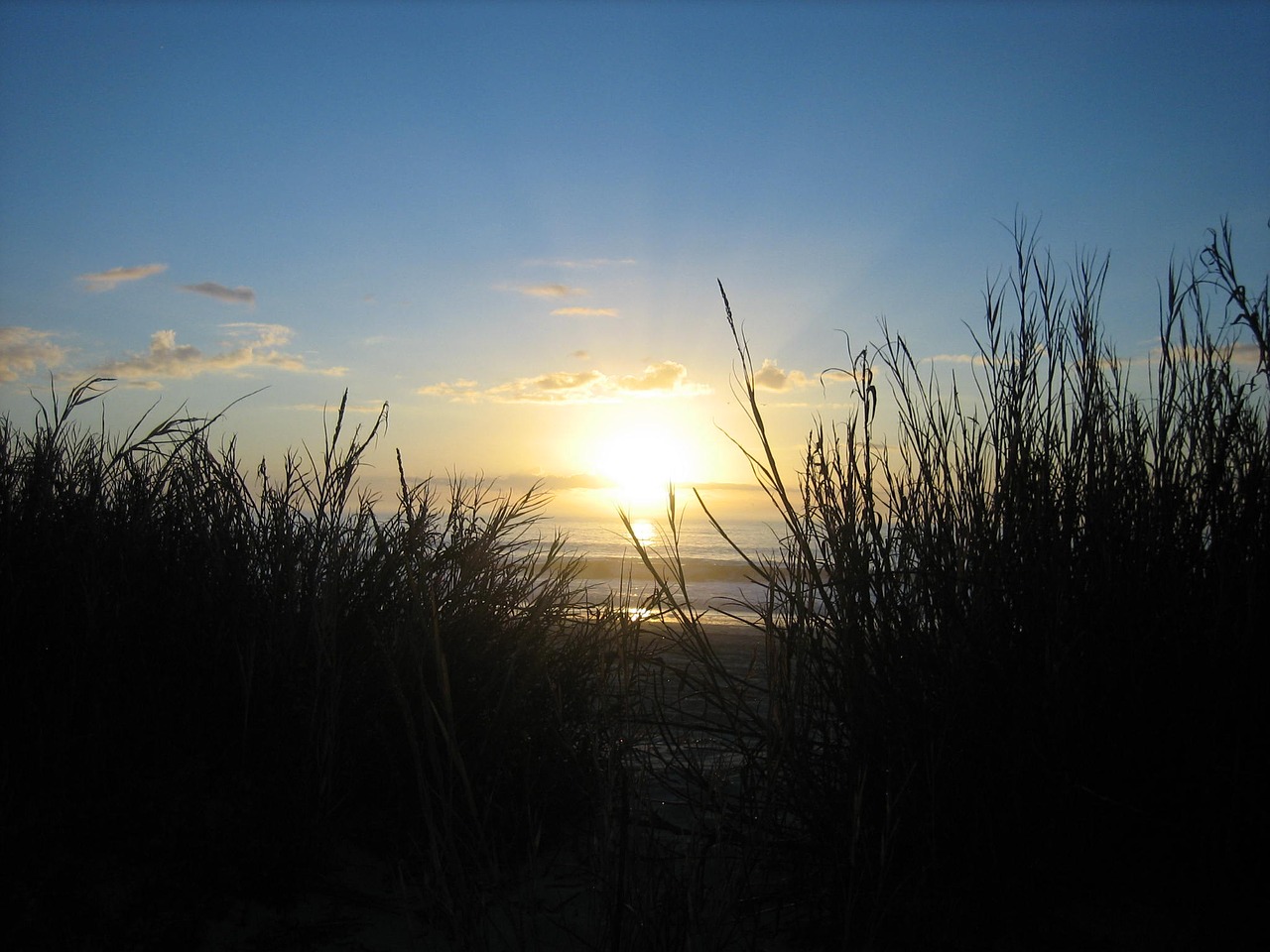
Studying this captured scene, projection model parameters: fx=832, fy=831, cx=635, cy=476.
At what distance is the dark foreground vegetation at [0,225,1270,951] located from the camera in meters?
2.21

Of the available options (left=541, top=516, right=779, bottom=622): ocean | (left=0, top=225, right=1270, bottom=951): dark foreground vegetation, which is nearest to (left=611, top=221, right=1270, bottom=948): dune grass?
(left=0, top=225, right=1270, bottom=951): dark foreground vegetation

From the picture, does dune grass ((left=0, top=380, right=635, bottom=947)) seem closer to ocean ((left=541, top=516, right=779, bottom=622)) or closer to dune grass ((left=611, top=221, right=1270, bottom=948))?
dune grass ((left=611, top=221, right=1270, bottom=948))

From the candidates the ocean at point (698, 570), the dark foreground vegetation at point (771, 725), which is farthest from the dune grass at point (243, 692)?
the ocean at point (698, 570)

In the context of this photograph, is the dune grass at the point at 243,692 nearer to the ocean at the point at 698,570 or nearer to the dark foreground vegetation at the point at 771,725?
the dark foreground vegetation at the point at 771,725

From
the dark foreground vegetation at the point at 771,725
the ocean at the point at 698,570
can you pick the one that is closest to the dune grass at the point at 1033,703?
the dark foreground vegetation at the point at 771,725

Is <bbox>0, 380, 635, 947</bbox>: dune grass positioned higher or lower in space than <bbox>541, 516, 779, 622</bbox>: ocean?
lower

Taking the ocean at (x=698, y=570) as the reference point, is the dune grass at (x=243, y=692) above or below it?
below

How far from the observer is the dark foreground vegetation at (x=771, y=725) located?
2.21m

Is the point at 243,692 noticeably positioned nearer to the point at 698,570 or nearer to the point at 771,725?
the point at 771,725

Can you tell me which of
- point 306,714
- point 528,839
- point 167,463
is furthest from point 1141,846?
point 167,463

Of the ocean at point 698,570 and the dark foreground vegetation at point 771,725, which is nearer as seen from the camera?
the dark foreground vegetation at point 771,725

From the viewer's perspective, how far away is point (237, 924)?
2.47 metres

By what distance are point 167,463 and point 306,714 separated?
4.89 feet

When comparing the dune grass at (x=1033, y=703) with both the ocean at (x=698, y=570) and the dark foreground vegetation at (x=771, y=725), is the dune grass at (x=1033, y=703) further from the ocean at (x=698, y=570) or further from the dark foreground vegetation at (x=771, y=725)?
the ocean at (x=698, y=570)
